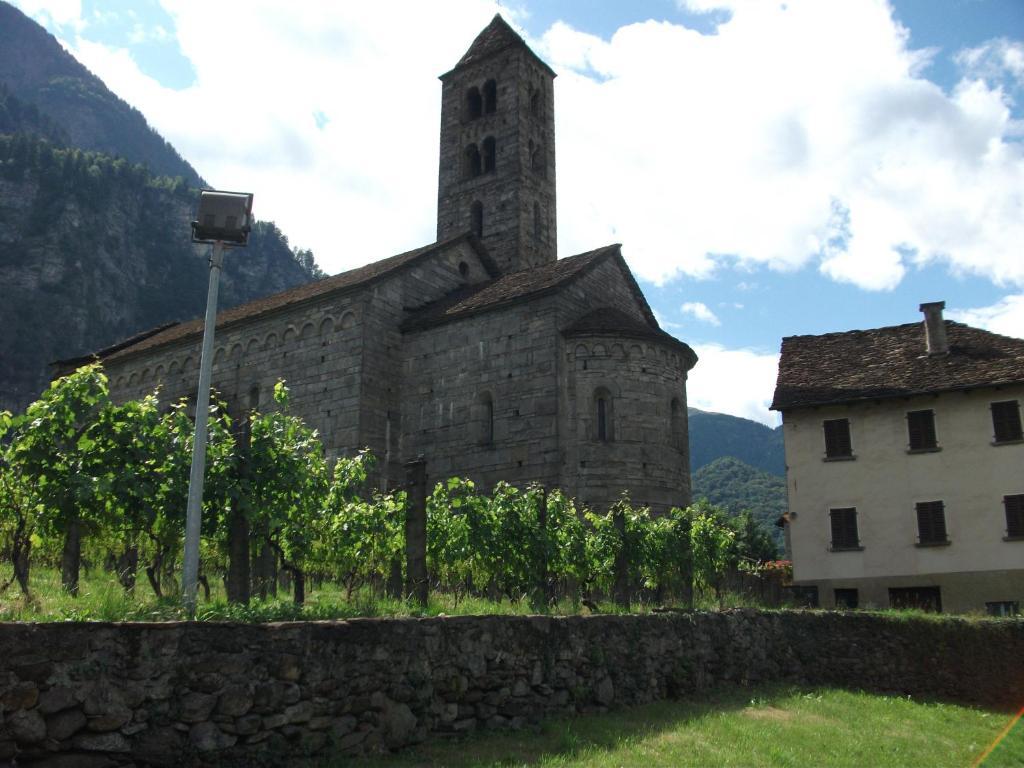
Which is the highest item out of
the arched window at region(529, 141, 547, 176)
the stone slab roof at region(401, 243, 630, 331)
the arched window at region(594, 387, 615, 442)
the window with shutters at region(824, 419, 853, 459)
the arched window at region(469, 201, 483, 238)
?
the arched window at region(529, 141, 547, 176)

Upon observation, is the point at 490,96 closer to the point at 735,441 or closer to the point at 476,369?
the point at 476,369

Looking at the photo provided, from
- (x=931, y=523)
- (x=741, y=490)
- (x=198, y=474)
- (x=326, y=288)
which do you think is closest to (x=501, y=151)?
(x=326, y=288)

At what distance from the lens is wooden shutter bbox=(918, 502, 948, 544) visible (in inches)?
915

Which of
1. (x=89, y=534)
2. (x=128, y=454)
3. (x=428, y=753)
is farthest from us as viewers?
(x=89, y=534)

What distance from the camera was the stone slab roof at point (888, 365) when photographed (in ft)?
78.2

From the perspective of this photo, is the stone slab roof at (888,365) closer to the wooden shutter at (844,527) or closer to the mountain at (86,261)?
the wooden shutter at (844,527)

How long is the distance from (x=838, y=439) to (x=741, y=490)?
103 meters

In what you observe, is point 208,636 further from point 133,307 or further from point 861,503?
point 133,307

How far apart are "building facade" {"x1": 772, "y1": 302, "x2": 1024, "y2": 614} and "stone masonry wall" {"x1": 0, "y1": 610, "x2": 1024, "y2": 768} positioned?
34.2 ft

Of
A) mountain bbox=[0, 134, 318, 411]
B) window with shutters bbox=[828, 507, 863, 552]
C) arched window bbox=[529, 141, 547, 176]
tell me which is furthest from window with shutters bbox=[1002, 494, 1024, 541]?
mountain bbox=[0, 134, 318, 411]

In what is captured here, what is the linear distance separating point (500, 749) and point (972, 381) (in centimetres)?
1915

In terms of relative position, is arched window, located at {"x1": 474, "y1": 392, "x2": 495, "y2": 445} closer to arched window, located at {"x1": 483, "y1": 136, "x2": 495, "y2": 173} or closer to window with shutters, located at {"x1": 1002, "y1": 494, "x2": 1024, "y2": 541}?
window with shutters, located at {"x1": 1002, "y1": 494, "x2": 1024, "y2": 541}

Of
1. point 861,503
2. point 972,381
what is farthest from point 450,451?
point 972,381

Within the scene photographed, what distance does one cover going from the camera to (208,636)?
24.2 feet
